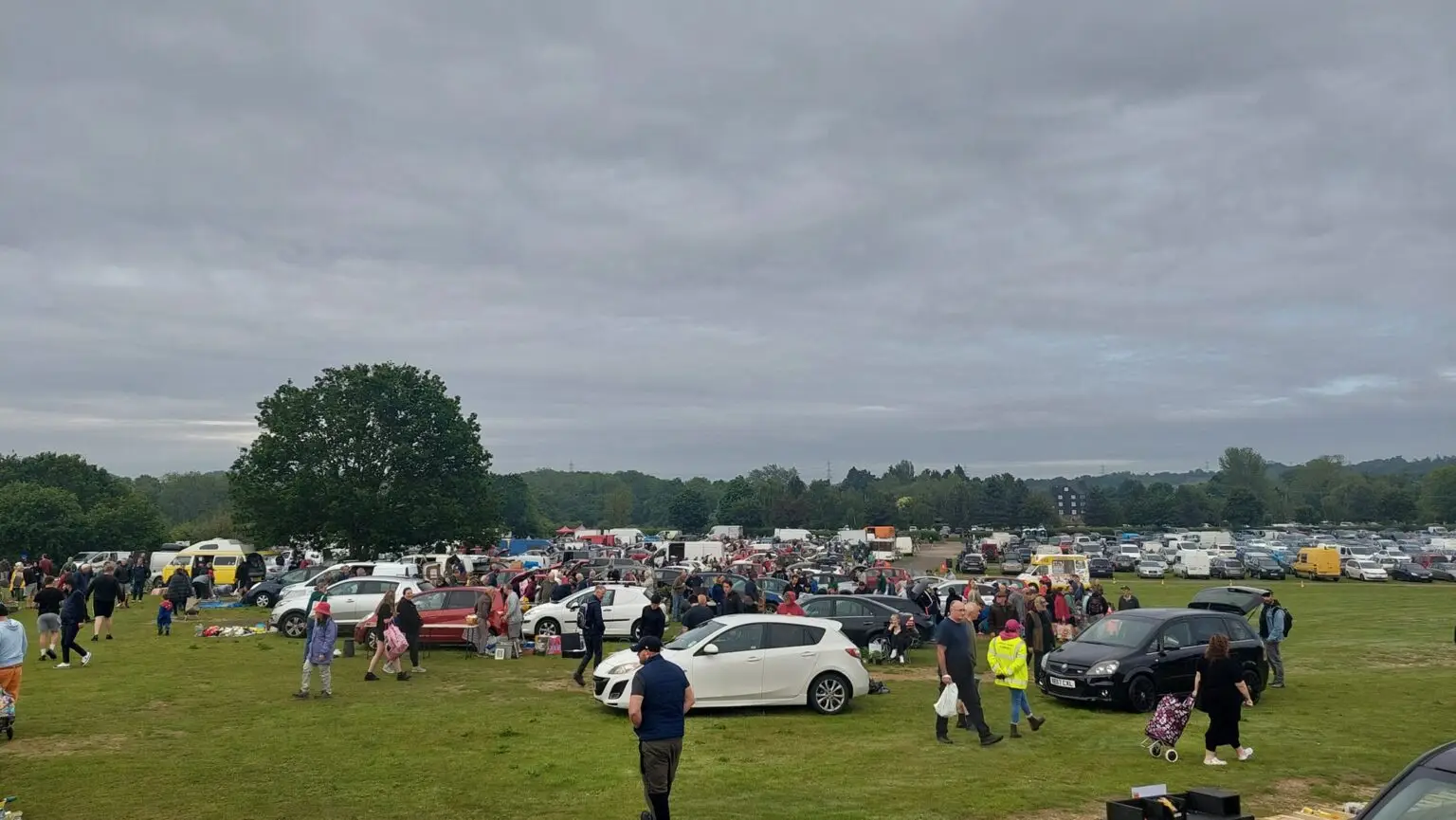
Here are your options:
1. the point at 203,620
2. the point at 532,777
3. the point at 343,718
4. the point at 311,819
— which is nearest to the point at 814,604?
the point at 343,718

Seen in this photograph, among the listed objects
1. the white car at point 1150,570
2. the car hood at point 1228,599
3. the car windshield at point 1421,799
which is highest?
the car windshield at point 1421,799

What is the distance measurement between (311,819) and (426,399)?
154 feet

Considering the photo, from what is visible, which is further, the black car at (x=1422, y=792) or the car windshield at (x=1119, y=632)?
the car windshield at (x=1119, y=632)

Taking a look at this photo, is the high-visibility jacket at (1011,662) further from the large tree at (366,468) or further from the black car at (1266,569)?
the black car at (1266,569)

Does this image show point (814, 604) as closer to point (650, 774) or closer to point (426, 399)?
point (650, 774)

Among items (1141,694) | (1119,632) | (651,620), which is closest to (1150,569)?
(1119,632)

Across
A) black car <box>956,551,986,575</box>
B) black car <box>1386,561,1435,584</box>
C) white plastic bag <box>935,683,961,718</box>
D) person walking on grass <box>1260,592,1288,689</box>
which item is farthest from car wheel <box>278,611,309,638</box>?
black car <box>1386,561,1435,584</box>

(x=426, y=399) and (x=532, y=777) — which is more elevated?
(x=426, y=399)

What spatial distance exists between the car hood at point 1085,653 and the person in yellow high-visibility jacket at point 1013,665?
244 centimetres

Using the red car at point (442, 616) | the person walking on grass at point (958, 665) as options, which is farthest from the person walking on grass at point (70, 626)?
the person walking on grass at point (958, 665)

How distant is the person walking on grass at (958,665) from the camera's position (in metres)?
12.5

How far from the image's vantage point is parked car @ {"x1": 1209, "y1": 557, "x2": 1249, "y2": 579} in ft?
176

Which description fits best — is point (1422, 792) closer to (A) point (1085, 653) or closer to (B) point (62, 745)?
(A) point (1085, 653)

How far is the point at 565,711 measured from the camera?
47.8 ft
